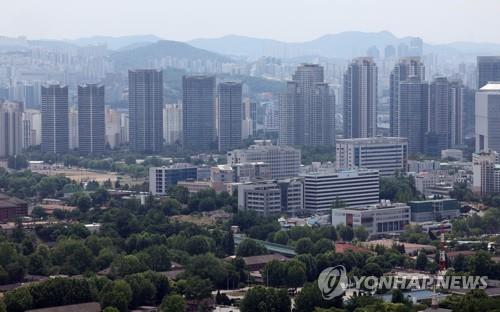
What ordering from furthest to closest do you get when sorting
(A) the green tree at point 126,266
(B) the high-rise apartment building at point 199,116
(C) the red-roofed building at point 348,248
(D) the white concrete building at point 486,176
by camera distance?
1. (B) the high-rise apartment building at point 199,116
2. (D) the white concrete building at point 486,176
3. (C) the red-roofed building at point 348,248
4. (A) the green tree at point 126,266

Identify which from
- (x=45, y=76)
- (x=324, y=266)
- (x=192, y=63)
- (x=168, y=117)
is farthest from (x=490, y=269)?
(x=192, y=63)

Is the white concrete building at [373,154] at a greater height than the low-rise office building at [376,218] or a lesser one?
greater

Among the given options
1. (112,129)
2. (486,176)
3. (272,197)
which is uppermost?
(112,129)

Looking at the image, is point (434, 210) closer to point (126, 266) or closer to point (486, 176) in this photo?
point (486, 176)

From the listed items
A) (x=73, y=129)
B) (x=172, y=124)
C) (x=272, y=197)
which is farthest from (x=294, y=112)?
(x=272, y=197)

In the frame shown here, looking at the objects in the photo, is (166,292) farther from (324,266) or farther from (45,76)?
(45,76)

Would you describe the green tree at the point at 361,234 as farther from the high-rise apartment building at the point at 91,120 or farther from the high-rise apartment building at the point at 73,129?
the high-rise apartment building at the point at 73,129

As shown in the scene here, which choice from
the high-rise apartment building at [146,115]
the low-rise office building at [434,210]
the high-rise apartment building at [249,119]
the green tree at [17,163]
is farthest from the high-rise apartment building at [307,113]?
the low-rise office building at [434,210]
